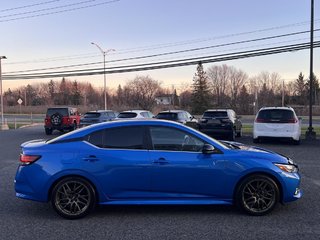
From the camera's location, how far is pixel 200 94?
72062 mm

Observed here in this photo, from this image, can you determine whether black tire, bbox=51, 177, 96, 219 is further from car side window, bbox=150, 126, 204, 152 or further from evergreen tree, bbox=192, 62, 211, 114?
evergreen tree, bbox=192, 62, 211, 114

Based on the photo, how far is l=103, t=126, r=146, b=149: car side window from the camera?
5.94 m

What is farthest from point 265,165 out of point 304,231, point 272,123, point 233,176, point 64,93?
point 64,93

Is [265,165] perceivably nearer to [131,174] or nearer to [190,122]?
[131,174]

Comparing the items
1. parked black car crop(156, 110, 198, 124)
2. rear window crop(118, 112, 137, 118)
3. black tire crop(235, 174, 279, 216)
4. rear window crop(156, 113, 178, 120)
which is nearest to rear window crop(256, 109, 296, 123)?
parked black car crop(156, 110, 198, 124)

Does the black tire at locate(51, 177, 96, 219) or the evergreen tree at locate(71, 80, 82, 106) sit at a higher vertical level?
the evergreen tree at locate(71, 80, 82, 106)

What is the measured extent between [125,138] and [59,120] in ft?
65.0

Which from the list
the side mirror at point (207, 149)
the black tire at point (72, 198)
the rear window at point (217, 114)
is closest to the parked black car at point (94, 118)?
the rear window at point (217, 114)

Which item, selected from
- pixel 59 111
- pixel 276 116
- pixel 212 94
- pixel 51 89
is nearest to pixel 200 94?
pixel 212 94

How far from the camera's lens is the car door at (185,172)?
19.0 ft

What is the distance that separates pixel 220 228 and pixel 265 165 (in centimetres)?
127

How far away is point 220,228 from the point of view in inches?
208

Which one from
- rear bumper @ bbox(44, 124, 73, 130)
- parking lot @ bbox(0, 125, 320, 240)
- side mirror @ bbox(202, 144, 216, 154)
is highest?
side mirror @ bbox(202, 144, 216, 154)

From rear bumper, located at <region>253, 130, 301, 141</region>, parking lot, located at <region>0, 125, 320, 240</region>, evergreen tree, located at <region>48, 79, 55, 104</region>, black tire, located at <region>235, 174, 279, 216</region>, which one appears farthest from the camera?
evergreen tree, located at <region>48, 79, 55, 104</region>
